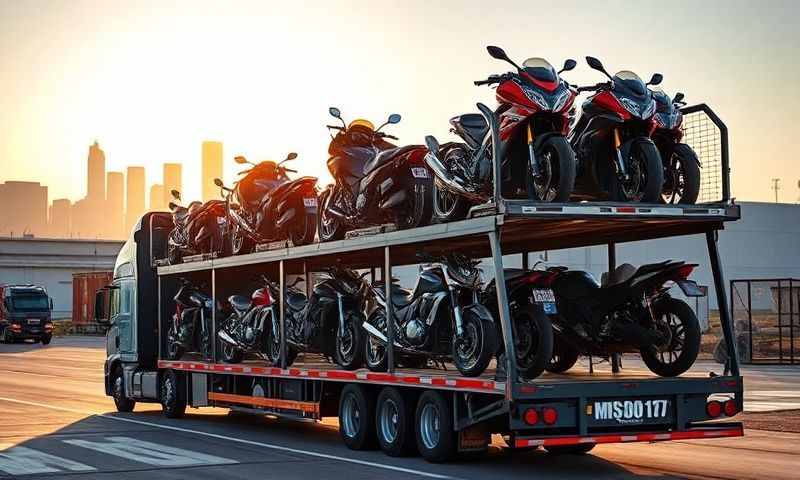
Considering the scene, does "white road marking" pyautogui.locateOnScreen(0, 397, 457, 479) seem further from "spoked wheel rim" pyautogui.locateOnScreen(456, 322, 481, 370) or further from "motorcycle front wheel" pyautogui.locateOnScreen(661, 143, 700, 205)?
"motorcycle front wheel" pyautogui.locateOnScreen(661, 143, 700, 205)

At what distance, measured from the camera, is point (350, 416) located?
1538 centimetres

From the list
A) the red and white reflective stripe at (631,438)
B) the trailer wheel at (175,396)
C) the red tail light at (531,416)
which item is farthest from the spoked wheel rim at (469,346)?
the trailer wheel at (175,396)

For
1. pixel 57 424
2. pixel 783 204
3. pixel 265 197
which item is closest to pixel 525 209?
pixel 265 197

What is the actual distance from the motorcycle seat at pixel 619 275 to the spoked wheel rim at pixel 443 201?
6.26 feet

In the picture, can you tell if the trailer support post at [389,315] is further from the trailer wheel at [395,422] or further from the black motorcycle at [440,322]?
the trailer wheel at [395,422]

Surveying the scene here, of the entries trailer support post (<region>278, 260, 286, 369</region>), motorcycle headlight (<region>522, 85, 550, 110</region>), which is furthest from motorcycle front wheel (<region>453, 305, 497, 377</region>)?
trailer support post (<region>278, 260, 286, 369</region>)

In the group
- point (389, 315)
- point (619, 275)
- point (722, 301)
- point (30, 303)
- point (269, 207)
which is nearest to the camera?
point (722, 301)

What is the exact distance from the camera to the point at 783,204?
7788 cm

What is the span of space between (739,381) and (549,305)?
2.35m

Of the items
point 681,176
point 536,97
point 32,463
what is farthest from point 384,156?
point 32,463

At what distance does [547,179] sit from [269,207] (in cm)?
636

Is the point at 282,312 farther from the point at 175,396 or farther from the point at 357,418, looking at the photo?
the point at 175,396

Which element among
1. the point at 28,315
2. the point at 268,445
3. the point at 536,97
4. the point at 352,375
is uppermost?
the point at 536,97

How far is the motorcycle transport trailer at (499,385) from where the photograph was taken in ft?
40.1
